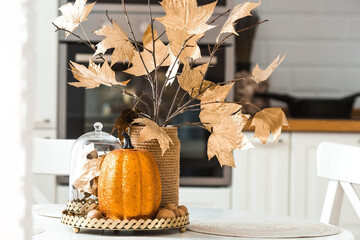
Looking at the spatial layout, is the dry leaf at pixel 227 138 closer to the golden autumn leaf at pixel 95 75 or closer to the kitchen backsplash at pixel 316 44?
the golden autumn leaf at pixel 95 75

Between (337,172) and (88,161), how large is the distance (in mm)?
739

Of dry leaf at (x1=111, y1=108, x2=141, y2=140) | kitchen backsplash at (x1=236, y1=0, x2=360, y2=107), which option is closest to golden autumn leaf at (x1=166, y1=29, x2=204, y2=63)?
dry leaf at (x1=111, y1=108, x2=141, y2=140)

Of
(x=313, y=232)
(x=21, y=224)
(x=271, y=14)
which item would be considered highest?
(x=271, y=14)

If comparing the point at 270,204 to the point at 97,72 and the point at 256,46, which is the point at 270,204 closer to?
the point at 256,46

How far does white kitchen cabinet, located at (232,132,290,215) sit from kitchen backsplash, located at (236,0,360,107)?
784 millimetres

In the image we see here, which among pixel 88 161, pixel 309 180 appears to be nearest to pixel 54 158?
pixel 88 161

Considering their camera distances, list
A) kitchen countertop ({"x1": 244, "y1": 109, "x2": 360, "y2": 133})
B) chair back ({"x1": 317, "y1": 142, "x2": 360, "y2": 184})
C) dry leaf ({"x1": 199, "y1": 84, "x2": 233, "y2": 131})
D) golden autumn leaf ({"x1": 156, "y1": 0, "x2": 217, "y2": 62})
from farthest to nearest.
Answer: kitchen countertop ({"x1": 244, "y1": 109, "x2": 360, "y2": 133})
chair back ({"x1": 317, "y1": 142, "x2": 360, "y2": 184})
dry leaf ({"x1": 199, "y1": 84, "x2": 233, "y2": 131})
golden autumn leaf ({"x1": 156, "y1": 0, "x2": 217, "y2": 62})

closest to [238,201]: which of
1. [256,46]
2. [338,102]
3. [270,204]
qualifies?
[270,204]

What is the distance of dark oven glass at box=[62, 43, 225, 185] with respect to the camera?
9.53 ft

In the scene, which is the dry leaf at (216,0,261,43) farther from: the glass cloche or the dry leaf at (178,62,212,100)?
the glass cloche

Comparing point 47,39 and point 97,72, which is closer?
point 97,72

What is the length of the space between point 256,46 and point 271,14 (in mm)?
231

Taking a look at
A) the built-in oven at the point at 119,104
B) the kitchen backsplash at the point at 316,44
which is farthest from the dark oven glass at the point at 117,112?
the kitchen backsplash at the point at 316,44

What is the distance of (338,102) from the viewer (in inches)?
127
